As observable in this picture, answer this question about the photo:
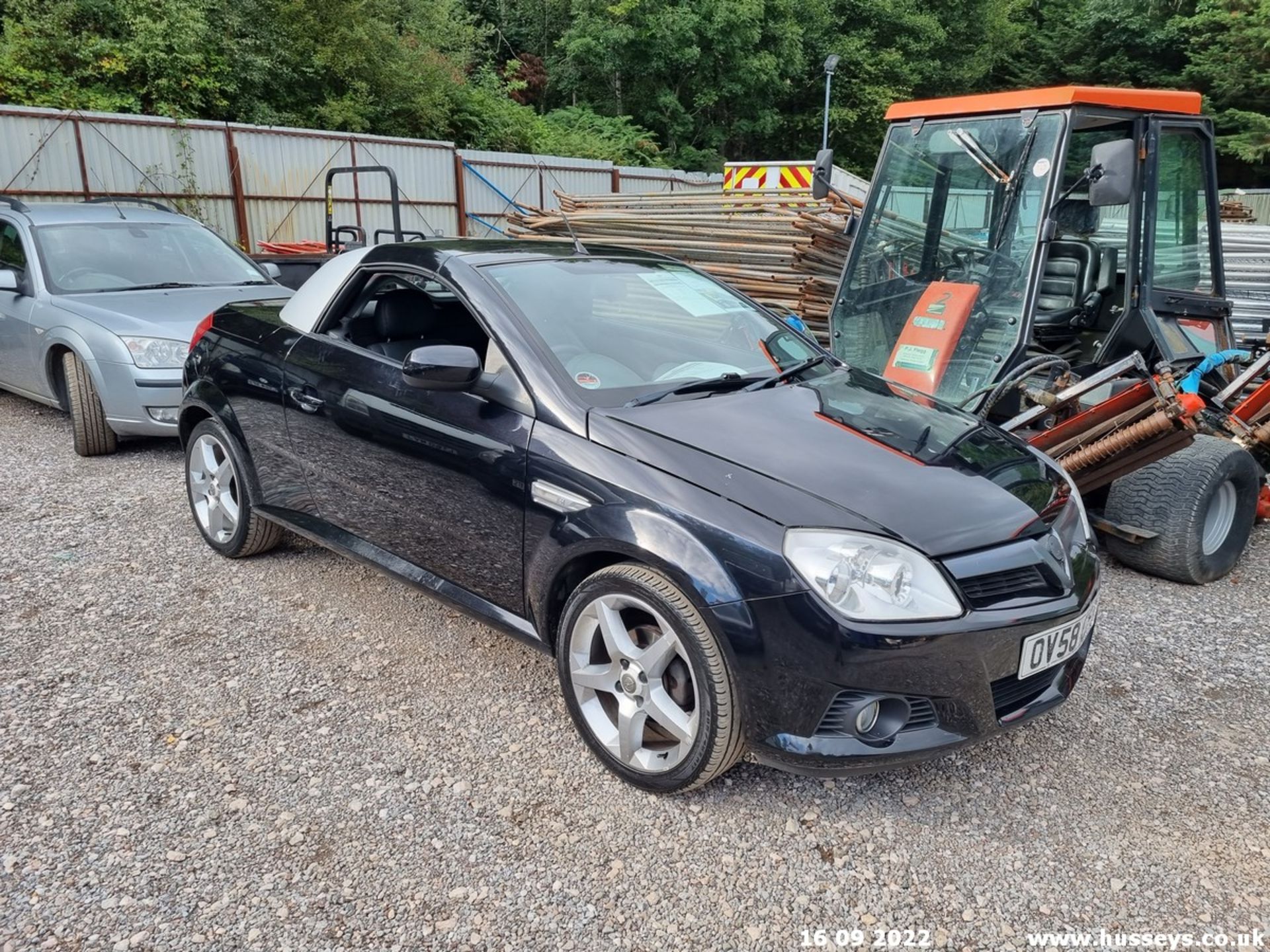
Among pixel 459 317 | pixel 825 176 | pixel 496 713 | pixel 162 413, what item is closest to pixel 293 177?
pixel 162 413

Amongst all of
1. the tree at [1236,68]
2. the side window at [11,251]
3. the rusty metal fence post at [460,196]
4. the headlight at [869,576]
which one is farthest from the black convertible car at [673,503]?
the tree at [1236,68]

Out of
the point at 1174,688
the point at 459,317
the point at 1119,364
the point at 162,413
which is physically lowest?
the point at 1174,688

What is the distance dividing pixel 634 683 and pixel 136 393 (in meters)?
4.67

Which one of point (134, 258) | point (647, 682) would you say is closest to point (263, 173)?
point (134, 258)

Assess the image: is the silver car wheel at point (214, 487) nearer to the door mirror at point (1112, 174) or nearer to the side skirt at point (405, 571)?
the side skirt at point (405, 571)

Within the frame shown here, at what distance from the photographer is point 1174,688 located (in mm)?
3469

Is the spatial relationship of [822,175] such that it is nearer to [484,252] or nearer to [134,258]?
[484,252]

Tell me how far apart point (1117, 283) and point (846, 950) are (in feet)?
14.8

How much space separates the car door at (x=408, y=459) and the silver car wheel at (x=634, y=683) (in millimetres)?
364

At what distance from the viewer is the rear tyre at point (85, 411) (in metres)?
6.04

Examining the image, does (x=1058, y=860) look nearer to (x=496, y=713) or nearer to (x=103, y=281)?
(x=496, y=713)

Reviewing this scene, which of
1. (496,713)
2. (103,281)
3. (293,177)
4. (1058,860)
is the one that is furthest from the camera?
(293,177)

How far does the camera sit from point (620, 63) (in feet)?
93.7

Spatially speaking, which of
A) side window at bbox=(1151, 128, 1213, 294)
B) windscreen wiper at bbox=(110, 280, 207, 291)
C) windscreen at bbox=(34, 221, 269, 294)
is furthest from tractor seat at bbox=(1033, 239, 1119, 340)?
windscreen wiper at bbox=(110, 280, 207, 291)
